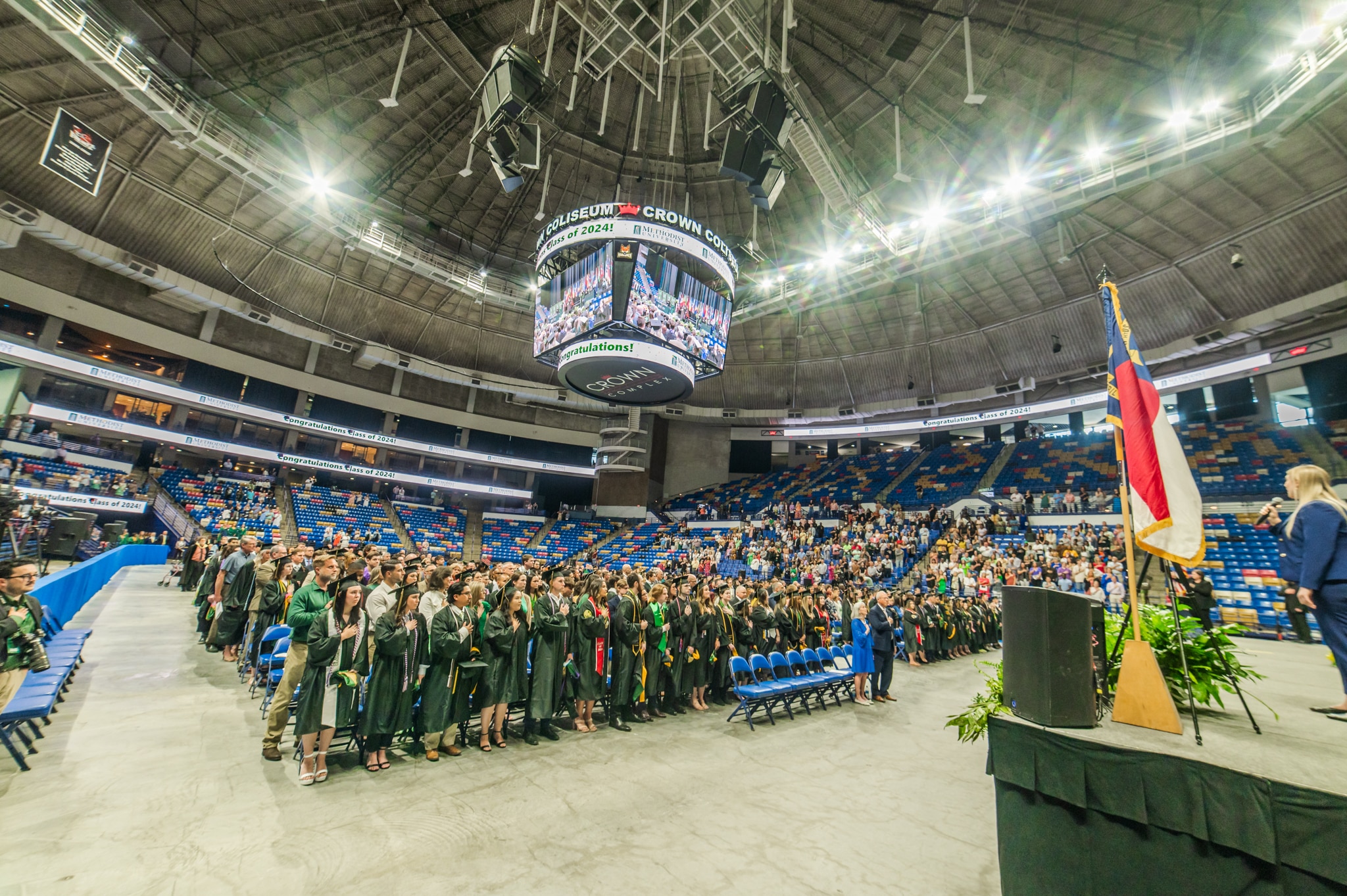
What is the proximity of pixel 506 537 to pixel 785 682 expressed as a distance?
28826mm

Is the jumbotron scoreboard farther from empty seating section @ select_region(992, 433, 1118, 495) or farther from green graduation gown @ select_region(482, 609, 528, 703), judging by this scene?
empty seating section @ select_region(992, 433, 1118, 495)

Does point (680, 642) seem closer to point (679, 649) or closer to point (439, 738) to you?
point (679, 649)

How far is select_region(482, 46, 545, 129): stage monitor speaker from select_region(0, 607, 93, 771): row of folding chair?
10.9 meters

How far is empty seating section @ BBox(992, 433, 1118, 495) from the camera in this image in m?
23.3

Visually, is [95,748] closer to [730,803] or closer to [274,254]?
[730,803]

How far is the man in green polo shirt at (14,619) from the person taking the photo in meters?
4.08

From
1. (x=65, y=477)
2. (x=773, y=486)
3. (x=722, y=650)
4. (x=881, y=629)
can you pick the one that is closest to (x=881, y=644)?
(x=881, y=629)

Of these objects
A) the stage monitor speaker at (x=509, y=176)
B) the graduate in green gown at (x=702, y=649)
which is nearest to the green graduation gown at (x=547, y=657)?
the graduate in green gown at (x=702, y=649)

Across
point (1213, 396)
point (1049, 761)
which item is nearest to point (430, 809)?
point (1049, 761)

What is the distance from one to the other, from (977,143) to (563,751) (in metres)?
21.9

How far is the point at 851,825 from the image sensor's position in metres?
4.36

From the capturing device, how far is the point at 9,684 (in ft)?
13.6

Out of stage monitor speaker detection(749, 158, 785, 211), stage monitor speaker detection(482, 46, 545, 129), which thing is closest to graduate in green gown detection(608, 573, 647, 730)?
stage monitor speaker detection(749, 158, 785, 211)

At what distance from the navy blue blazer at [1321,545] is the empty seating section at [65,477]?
103 ft
